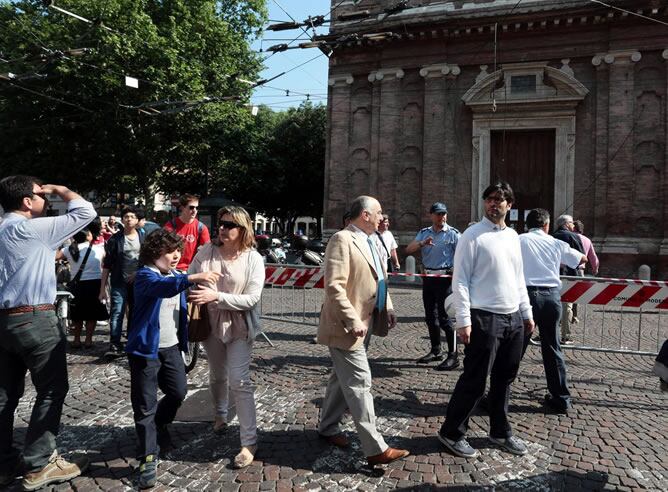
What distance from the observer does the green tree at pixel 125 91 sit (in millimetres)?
20312

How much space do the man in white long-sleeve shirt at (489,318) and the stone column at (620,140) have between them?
15.6 m

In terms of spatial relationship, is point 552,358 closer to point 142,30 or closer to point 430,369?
point 430,369

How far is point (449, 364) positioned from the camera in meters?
6.28

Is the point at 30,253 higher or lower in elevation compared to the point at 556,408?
higher

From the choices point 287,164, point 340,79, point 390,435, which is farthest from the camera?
point 287,164

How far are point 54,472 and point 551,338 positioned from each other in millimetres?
4093

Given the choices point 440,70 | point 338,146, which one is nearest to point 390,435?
point 440,70

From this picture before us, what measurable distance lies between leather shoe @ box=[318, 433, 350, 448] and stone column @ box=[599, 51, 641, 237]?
16335mm

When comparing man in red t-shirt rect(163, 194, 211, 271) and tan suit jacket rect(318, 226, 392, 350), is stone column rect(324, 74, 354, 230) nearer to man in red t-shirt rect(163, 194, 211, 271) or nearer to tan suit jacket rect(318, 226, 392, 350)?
man in red t-shirt rect(163, 194, 211, 271)

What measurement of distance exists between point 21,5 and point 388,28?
14850mm

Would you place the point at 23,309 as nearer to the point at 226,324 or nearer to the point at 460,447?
the point at 226,324

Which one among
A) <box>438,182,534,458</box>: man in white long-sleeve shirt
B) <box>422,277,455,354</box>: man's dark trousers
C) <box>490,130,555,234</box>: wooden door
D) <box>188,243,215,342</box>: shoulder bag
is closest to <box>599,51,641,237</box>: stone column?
<box>490,130,555,234</box>: wooden door

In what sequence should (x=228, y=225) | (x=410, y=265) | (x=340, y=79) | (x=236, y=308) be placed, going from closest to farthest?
(x=236, y=308), (x=228, y=225), (x=410, y=265), (x=340, y=79)

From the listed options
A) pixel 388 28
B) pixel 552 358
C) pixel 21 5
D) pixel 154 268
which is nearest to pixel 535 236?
pixel 552 358
